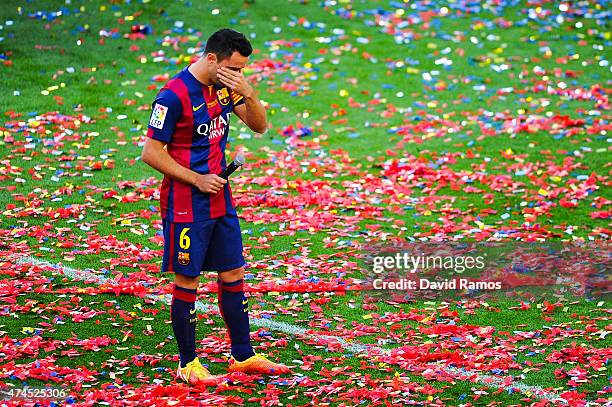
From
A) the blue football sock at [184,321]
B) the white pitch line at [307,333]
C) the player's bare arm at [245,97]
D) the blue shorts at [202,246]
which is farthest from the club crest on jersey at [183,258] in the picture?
the white pitch line at [307,333]

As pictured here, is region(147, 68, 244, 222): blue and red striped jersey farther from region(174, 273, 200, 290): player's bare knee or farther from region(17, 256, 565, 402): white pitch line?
region(17, 256, 565, 402): white pitch line

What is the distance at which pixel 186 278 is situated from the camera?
643cm

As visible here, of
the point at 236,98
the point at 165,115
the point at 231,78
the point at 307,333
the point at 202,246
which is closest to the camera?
the point at 165,115

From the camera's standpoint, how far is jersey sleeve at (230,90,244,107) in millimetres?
6527

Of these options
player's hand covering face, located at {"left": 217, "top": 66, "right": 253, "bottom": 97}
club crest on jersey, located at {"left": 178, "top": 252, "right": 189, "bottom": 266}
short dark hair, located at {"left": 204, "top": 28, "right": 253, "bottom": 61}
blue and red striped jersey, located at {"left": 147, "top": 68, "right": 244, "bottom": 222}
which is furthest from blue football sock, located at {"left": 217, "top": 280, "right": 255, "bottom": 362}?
short dark hair, located at {"left": 204, "top": 28, "right": 253, "bottom": 61}

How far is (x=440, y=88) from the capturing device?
600 inches

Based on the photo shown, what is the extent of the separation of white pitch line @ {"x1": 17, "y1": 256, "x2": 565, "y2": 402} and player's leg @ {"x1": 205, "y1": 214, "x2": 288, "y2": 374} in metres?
0.89

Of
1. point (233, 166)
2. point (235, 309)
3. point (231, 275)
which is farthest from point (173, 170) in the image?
point (235, 309)

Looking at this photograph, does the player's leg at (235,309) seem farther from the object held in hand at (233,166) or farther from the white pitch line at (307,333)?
the white pitch line at (307,333)

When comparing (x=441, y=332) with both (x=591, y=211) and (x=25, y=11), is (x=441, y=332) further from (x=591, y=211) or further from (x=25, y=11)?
(x=25, y=11)

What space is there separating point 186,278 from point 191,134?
974 millimetres

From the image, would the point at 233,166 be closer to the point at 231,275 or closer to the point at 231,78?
the point at 231,78

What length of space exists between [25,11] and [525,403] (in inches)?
535

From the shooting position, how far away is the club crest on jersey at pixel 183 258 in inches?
250
